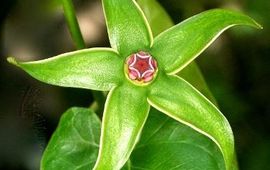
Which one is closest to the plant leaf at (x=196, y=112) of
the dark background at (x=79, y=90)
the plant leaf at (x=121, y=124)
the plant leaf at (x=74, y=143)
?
the plant leaf at (x=121, y=124)

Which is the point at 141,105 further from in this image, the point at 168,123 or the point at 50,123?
the point at 50,123

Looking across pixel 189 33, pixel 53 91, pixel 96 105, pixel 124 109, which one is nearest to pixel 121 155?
pixel 124 109

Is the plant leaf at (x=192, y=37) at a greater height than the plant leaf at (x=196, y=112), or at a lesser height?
greater

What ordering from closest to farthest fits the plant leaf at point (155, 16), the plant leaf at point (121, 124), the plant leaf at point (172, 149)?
the plant leaf at point (121, 124), the plant leaf at point (172, 149), the plant leaf at point (155, 16)

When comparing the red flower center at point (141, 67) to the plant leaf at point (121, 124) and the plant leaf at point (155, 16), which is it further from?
the plant leaf at point (155, 16)

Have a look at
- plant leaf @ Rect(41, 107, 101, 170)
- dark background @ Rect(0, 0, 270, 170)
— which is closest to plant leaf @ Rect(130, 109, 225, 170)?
plant leaf @ Rect(41, 107, 101, 170)

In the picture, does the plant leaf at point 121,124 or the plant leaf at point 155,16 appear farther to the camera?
the plant leaf at point 155,16
